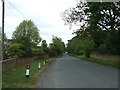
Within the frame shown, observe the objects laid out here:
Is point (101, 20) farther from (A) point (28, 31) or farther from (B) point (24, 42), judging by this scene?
(A) point (28, 31)

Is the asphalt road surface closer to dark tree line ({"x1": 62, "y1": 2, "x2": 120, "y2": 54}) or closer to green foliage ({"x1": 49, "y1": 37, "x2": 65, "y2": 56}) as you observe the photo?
dark tree line ({"x1": 62, "y1": 2, "x2": 120, "y2": 54})

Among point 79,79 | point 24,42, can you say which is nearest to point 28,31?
point 24,42

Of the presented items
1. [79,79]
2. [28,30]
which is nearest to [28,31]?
[28,30]

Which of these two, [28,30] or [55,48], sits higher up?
[28,30]

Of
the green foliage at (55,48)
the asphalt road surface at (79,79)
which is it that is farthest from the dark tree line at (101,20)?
the green foliage at (55,48)

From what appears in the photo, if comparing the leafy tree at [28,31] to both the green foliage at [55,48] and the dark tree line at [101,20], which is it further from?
the green foliage at [55,48]

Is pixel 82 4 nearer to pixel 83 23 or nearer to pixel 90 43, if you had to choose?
pixel 83 23

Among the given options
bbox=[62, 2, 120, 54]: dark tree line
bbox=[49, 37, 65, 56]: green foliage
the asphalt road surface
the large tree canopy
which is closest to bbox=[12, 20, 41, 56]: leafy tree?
Answer: the large tree canopy

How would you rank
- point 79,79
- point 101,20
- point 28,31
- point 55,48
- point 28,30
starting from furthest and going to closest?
point 55,48 → point 28,30 → point 28,31 → point 101,20 → point 79,79

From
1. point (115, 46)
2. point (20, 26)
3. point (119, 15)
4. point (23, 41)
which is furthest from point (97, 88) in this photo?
point (20, 26)

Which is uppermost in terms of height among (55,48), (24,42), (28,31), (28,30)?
(28,30)

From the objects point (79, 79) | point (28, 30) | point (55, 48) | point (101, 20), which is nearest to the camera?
point (79, 79)

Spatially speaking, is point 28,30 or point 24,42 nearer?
point 24,42

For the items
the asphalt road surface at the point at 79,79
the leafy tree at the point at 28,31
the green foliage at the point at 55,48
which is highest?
the leafy tree at the point at 28,31
